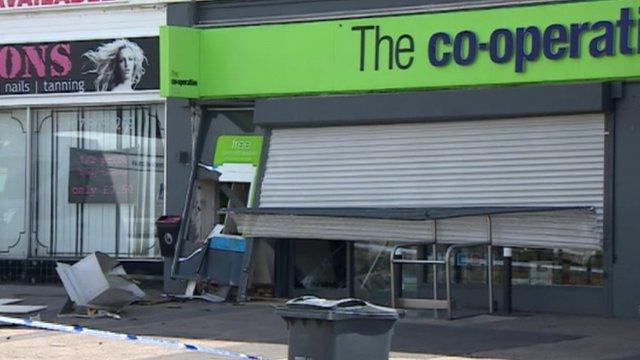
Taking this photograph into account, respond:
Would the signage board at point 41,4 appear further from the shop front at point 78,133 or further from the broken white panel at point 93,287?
the broken white panel at point 93,287

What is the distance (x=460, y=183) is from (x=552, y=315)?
236cm

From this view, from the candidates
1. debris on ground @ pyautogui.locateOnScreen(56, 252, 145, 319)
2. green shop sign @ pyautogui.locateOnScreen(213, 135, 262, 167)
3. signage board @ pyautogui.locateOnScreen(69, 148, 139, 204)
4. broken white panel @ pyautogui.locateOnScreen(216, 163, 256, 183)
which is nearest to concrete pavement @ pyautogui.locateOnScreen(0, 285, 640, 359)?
debris on ground @ pyautogui.locateOnScreen(56, 252, 145, 319)

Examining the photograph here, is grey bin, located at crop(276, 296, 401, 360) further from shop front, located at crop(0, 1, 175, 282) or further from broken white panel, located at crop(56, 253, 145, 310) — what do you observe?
shop front, located at crop(0, 1, 175, 282)

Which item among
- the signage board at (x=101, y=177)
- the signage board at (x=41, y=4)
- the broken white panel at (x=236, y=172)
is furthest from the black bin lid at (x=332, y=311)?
the signage board at (x=41, y=4)

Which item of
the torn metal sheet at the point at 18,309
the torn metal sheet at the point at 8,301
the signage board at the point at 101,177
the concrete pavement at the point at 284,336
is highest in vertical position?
the signage board at the point at 101,177

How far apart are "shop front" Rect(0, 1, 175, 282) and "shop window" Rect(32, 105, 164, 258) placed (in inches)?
0.7

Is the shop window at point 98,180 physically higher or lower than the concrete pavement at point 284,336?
higher

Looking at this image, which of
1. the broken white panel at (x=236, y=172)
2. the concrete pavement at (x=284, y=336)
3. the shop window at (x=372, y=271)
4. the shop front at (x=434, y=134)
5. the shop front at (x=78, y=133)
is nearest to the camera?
the concrete pavement at (x=284, y=336)

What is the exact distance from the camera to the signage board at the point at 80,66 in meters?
19.2

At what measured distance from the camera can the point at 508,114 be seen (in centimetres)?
1576

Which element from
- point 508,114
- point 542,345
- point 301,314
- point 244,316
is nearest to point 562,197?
point 508,114

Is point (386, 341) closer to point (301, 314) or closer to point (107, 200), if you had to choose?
point (301, 314)

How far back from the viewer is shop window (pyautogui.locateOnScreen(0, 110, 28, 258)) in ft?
67.5

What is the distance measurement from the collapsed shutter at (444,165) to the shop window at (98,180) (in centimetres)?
295
